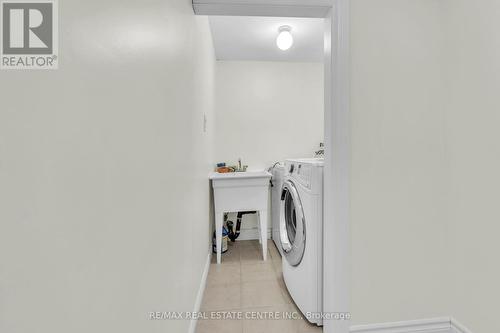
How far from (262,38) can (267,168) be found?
1.49m

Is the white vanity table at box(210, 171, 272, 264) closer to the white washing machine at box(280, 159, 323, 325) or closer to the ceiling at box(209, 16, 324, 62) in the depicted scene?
the white washing machine at box(280, 159, 323, 325)

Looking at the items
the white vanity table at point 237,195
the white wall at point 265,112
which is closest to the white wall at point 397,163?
the white vanity table at point 237,195

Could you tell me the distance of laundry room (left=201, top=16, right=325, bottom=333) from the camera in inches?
62.4

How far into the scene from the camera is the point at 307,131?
3.22m

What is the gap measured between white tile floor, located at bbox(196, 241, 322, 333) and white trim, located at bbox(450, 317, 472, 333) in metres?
0.74

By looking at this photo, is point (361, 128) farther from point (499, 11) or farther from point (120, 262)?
point (120, 262)

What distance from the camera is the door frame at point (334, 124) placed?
131cm

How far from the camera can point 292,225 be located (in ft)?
6.35

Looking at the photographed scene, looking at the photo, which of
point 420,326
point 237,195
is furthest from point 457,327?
point 237,195

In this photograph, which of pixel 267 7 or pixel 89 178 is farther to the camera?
pixel 267 7

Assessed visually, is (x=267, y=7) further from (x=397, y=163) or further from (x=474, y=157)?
(x=474, y=157)

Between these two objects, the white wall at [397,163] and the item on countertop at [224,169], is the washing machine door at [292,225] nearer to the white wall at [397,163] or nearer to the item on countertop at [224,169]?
the white wall at [397,163]

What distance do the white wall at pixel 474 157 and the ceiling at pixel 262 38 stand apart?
124cm

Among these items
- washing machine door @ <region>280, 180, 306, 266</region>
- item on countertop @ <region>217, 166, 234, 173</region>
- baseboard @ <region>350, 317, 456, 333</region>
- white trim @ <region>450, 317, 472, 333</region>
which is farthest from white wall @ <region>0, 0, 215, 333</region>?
item on countertop @ <region>217, 166, 234, 173</region>
